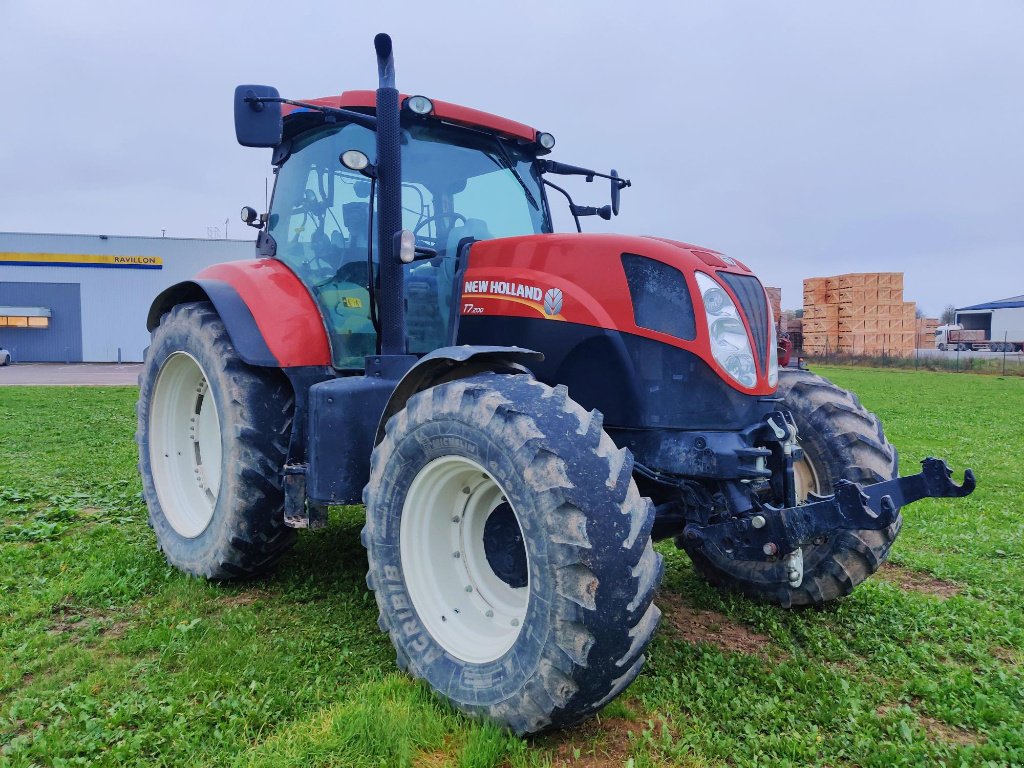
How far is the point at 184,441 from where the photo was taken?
16.0ft

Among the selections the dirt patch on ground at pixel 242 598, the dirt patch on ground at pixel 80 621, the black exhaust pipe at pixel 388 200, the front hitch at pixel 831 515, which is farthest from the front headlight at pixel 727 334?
the dirt patch on ground at pixel 80 621

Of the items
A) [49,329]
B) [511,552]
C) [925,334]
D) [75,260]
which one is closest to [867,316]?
[925,334]

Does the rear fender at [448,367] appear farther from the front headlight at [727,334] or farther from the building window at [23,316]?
the building window at [23,316]

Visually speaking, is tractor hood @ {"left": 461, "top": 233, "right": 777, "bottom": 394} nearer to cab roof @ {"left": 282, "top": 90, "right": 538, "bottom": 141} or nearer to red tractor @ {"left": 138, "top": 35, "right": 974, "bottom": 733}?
red tractor @ {"left": 138, "top": 35, "right": 974, "bottom": 733}

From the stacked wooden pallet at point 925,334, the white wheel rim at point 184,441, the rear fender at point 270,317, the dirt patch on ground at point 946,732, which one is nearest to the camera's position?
the dirt patch on ground at point 946,732

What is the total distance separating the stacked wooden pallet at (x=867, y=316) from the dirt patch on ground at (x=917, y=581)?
28.1 m

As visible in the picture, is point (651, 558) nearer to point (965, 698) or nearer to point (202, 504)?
point (965, 698)

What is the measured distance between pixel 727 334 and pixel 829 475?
1156 mm

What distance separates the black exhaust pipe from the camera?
3.60 meters

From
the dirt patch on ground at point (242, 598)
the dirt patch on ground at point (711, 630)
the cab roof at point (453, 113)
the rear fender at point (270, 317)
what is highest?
the cab roof at point (453, 113)

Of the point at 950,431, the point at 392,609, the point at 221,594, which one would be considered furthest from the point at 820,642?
the point at 950,431

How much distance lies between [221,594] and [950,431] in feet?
37.5

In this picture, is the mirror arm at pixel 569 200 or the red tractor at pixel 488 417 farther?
the mirror arm at pixel 569 200

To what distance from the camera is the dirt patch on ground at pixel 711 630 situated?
362cm
